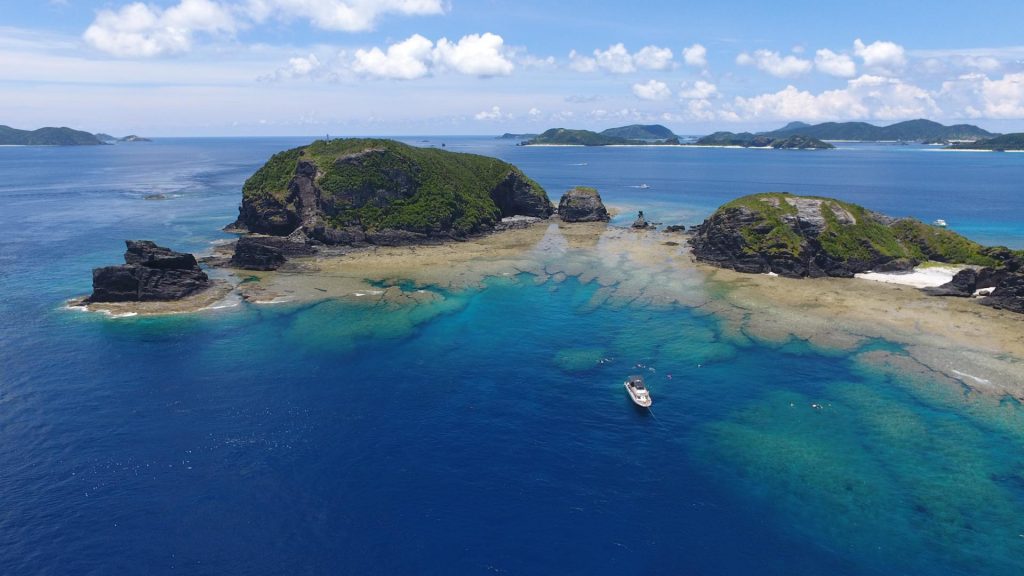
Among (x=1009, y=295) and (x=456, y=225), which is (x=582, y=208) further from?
(x=1009, y=295)

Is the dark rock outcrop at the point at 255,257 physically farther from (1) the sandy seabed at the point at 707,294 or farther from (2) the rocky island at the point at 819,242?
(2) the rocky island at the point at 819,242

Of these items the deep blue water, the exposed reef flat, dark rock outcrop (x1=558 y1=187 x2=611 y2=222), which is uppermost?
dark rock outcrop (x1=558 y1=187 x2=611 y2=222)

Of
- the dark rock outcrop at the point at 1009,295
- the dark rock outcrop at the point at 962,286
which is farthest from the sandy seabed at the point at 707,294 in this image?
the dark rock outcrop at the point at 962,286

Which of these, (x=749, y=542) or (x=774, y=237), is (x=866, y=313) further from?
(x=749, y=542)

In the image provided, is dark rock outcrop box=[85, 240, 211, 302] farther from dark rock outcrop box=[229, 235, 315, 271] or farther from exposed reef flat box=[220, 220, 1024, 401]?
dark rock outcrop box=[229, 235, 315, 271]

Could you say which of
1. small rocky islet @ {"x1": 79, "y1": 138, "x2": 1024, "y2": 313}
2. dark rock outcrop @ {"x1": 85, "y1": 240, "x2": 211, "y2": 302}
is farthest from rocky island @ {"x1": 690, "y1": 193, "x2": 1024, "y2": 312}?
dark rock outcrop @ {"x1": 85, "y1": 240, "x2": 211, "y2": 302}

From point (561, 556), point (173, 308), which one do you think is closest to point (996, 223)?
point (561, 556)

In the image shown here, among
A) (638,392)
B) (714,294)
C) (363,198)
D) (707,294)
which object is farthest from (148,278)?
(714,294)
